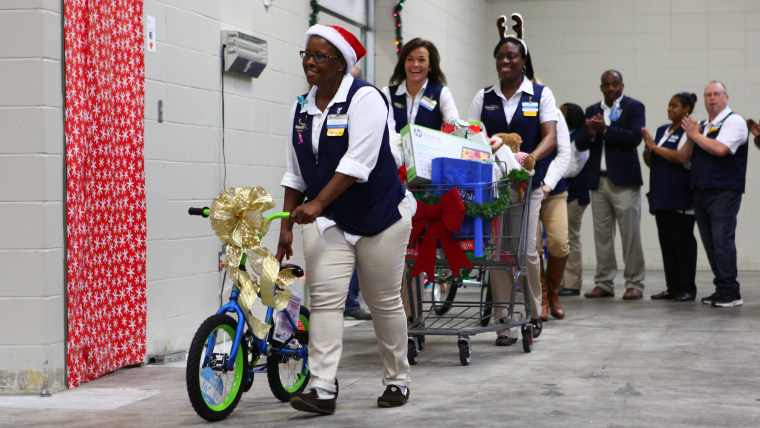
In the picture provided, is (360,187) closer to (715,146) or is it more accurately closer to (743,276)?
(715,146)

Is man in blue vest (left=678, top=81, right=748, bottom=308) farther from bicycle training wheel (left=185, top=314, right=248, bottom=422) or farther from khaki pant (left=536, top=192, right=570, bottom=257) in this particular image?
bicycle training wheel (left=185, top=314, right=248, bottom=422)

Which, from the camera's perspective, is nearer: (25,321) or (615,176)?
(25,321)

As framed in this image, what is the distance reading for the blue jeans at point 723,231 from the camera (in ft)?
25.3

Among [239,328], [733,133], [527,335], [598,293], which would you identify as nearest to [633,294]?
[598,293]

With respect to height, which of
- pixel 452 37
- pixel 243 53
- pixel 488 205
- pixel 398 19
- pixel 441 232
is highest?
pixel 452 37

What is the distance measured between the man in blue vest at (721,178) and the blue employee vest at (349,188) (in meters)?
4.61

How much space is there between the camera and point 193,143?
5.53 m

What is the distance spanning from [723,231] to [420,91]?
10.9 ft

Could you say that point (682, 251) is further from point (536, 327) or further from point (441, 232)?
point (441, 232)

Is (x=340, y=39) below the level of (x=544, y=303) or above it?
above

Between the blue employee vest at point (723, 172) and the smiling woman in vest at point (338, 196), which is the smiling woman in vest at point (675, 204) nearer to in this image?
the blue employee vest at point (723, 172)

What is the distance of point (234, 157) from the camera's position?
6.02m

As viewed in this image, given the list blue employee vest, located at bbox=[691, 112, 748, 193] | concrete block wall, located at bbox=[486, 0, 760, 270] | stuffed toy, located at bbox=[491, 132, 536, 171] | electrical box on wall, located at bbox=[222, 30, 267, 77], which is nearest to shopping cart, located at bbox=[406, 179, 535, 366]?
stuffed toy, located at bbox=[491, 132, 536, 171]

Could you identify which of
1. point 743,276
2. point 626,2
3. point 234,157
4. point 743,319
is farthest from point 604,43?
point 234,157
